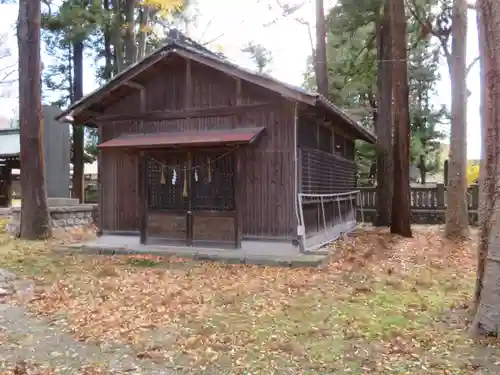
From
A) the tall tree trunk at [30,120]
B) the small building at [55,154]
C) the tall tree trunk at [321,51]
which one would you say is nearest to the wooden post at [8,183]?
the small building at [55,154]

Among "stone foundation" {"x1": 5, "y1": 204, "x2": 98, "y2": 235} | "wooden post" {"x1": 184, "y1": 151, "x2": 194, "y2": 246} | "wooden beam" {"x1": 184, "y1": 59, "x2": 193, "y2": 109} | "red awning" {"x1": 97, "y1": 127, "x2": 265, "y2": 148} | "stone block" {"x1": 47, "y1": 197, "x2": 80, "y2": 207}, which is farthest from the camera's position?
"stone block" {"x1": 47, "y1": 197, "x2": 80, "y2": 207}

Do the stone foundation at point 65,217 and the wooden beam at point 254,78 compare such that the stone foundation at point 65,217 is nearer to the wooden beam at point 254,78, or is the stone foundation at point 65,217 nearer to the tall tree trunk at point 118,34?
the wooden beam at point 254,78

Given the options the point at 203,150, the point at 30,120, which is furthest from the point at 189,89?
the point at 30,120

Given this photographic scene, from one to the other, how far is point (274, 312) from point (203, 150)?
207 inches

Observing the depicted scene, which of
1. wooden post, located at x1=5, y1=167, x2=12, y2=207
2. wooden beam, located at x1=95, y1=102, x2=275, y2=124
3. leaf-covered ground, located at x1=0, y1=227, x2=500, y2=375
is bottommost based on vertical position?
leaf-covered ground, located at x1=0, y1=227, x2=500, y2=375

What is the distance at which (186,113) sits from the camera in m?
10.6

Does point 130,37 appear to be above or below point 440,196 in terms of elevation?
above

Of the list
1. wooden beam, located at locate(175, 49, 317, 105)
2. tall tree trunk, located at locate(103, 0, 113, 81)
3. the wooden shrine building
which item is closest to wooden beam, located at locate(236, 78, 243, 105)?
wooden beam, located at locate(175, 49, 317, 105)

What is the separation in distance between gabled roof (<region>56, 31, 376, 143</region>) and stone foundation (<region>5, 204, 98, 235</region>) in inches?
165

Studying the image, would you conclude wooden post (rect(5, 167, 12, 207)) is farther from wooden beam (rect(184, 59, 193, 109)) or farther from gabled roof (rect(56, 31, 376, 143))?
wooden beam (rect(184, 59, 193, 109))

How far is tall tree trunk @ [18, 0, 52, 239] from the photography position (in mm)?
12570

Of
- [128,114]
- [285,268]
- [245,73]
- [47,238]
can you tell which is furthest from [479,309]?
[47,238]

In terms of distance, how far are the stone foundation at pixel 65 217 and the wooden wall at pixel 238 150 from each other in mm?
3930

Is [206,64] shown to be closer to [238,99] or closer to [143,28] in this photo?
[238,99]
